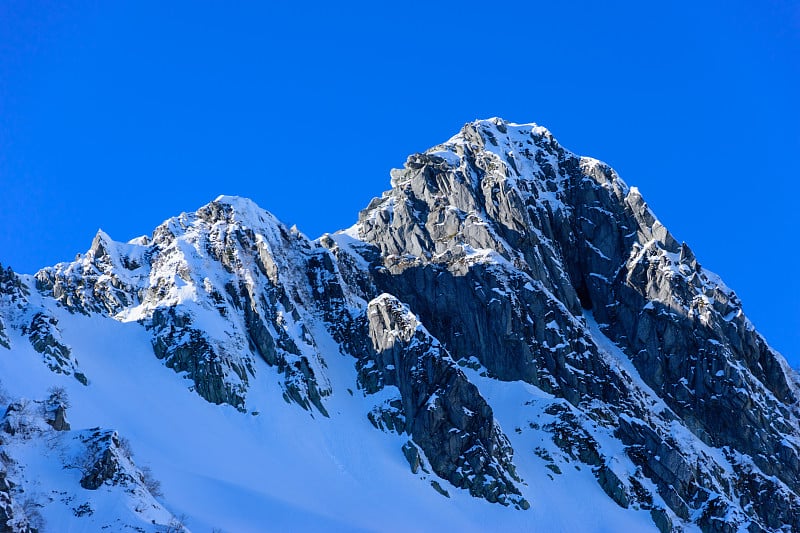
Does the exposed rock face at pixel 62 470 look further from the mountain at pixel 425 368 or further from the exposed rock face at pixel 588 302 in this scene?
the exposed rock face at pixel 588 302

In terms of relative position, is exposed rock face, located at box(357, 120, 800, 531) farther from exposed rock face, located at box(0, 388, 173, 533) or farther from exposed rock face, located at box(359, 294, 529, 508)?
exposed rock face, located at box(0, 388, 173, 533)

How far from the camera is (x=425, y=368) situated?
135 m

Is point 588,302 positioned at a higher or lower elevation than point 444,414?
higher

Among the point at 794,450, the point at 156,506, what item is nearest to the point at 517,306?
the point at 794,450

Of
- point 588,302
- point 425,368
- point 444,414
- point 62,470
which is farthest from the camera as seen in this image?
point 588,302

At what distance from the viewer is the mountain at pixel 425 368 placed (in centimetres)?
11338

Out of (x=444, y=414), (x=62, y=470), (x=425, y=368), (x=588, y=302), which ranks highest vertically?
(x=588, y=302)

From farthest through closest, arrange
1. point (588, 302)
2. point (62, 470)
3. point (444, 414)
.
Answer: point (588, 302) → point (444, 414) → point (62, 470)

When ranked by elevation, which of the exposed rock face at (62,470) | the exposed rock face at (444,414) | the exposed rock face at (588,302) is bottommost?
the exposed rock face at (62,470)

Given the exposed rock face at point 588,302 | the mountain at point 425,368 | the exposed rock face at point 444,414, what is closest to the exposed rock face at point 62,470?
the mountain at point 425,368

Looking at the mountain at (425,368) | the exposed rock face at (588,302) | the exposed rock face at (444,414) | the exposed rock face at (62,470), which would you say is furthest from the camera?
the exposed rock face at (588,302)

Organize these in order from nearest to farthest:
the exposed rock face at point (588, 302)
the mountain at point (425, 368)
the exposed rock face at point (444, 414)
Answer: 1. the mountain at point (425, 368)
2. the exposed rock face at point (444, 414)
3. the exposed rock face at point (588, 302)

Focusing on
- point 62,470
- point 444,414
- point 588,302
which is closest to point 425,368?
point 444,414

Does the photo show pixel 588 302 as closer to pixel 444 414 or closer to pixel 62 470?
pixel 444 414
